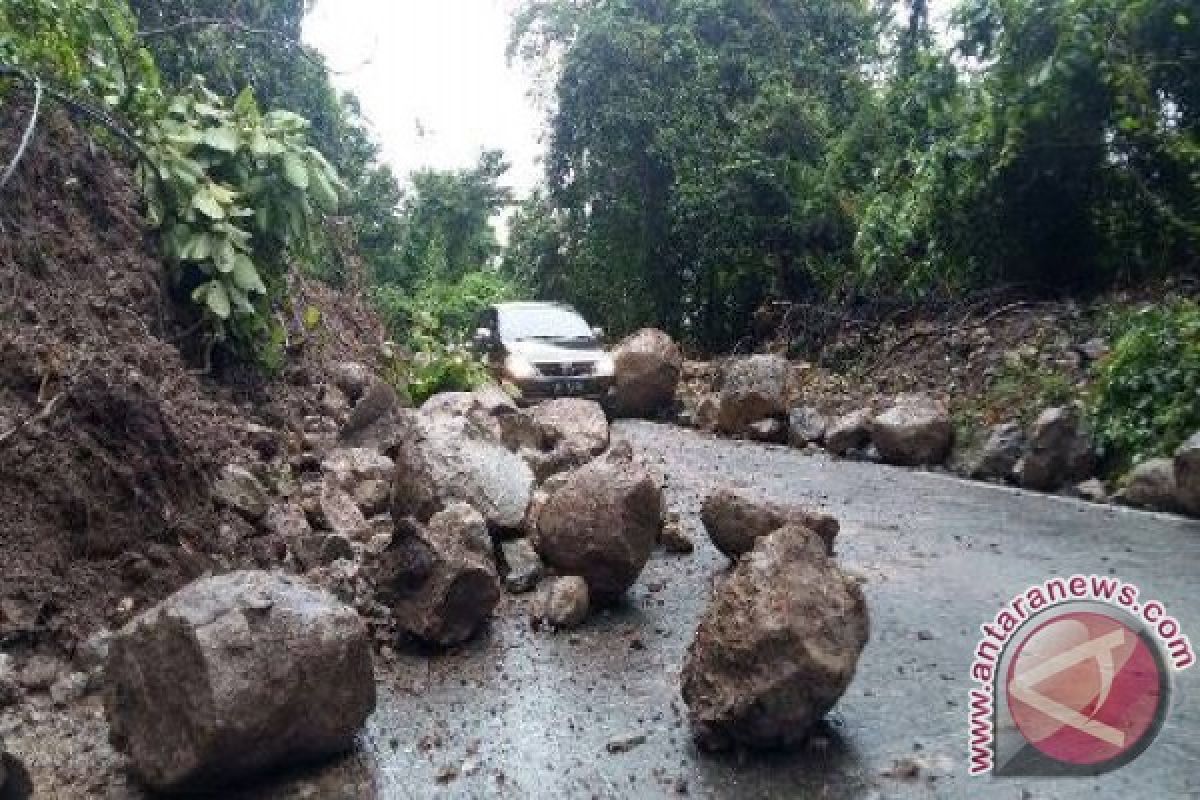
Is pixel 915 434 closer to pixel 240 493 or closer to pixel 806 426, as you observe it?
pixel 806 426

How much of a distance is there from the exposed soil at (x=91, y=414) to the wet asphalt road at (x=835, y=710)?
1.23 m

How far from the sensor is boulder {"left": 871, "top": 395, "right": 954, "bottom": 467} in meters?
8.76

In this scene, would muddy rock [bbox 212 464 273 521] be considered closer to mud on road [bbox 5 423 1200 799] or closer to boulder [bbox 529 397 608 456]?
mud on road [bbox 5 423 1200 799]

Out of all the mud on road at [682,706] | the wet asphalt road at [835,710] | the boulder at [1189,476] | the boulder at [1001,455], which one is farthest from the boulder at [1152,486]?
the boulder at [1001,455]

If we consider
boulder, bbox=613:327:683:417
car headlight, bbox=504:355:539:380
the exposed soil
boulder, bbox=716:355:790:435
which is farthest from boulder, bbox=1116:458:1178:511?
boulder, bbox=613:327:683:417

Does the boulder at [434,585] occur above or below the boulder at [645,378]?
below

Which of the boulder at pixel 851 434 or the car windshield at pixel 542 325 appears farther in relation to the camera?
the car windshield at pixel 542 325

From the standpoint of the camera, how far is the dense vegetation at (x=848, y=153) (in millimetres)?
8984

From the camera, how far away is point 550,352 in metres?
12.1

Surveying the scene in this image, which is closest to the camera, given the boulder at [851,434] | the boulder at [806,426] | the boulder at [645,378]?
the boulder at [851,434]

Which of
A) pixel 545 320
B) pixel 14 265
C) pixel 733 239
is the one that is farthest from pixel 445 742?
pixel 733 239

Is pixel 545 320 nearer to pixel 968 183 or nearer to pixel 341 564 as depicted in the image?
pixel 968 183

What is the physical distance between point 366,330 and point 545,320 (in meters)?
3.70

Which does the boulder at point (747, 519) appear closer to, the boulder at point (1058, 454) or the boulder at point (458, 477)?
the boulder at point (458, 477)
